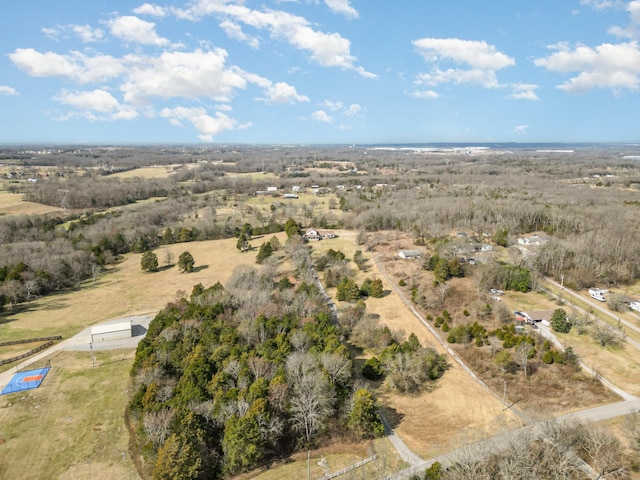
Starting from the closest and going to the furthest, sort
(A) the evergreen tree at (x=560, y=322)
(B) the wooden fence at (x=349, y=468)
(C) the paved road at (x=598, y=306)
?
(B) the wooden fence at (x=349, y=468) → (A) the evergreen tree at (x=560, y=322) → (C) the paved road at (x=598, y=306)

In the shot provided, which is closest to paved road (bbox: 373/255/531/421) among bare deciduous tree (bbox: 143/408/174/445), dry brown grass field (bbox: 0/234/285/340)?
bare deciduous tree (bbox: 143/408/174/445)

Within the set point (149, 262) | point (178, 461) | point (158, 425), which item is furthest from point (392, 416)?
point (149, 262)

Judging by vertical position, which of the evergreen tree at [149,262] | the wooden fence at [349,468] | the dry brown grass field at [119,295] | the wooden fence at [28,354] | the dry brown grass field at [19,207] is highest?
the dry brown grass field at [19,207]

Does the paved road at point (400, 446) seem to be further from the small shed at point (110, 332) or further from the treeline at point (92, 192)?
the treeline at point (92, 192)

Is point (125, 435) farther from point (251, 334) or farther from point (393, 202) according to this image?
point (393, 202)

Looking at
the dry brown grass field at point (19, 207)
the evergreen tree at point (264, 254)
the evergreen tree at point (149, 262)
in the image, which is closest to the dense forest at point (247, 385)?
the evergreen tree at point (264, 254)

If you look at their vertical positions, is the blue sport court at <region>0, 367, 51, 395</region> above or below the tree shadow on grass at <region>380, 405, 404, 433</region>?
above

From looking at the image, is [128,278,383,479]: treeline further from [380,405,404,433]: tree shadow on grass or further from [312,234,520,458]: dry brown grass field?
[312,234,520,458]: dry brown grass field
